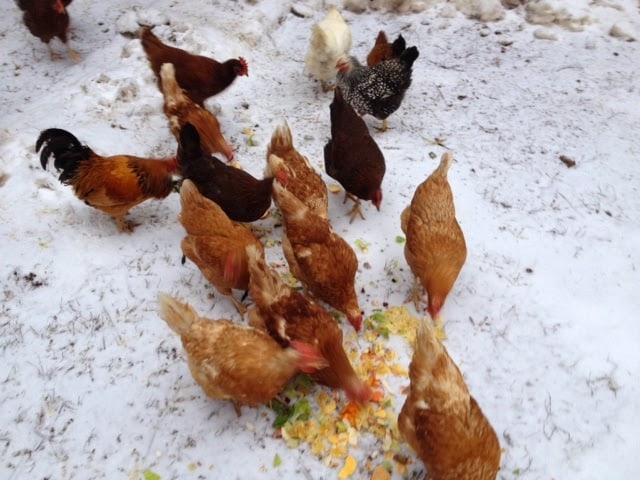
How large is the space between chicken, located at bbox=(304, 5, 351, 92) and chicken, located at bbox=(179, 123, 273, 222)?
2.25m

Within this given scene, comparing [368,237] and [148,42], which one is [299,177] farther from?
[148,42]

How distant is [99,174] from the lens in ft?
10.3

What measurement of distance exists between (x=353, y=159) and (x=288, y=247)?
100cm

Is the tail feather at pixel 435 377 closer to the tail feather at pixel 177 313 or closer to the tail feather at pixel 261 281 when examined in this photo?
the tail feather at pixel 261 281

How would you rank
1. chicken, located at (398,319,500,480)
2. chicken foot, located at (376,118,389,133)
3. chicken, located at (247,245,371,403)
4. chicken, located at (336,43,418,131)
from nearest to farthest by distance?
chicken, located at (398,319,500,480) → chicken, located at (247,245,371,403) → chicken, located at (336,43,418,131) → chicken foot, located at (376,118,389,133)

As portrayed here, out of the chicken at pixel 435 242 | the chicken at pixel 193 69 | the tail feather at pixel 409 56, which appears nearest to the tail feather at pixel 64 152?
the chicken at pixel 193 69

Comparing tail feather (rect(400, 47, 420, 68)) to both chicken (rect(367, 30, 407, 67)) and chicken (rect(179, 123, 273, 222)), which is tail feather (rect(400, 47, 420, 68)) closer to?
chicken (rect(367, 30, 407, 67))

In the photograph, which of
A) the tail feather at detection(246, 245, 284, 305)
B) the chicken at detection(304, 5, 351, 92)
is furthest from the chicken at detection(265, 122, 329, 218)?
the chicken at detection(304, 5, 351, 92)

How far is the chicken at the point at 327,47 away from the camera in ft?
15.3

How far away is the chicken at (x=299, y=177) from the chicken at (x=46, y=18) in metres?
3.63

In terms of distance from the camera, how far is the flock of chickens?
2098 mm

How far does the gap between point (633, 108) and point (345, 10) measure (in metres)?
4.14

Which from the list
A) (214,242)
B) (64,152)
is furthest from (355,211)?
(64,152)

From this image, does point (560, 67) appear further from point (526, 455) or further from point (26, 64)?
point (26, 64)
